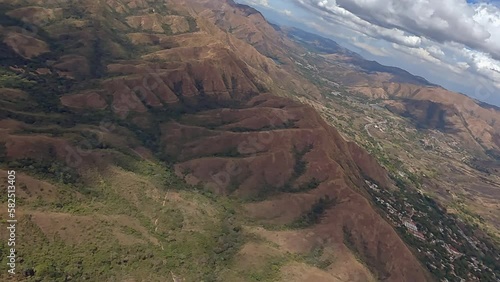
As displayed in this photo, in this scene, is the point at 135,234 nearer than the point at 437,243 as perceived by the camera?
Yes

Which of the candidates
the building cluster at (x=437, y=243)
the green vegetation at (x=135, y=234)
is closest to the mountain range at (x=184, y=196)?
the green vegetation at (x=135, y=234)

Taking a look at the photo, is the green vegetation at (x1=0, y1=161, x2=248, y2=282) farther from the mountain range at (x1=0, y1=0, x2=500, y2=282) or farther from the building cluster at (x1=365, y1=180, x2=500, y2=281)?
the building cluster at (x1=365, y1=180, x2=500, y2=281)

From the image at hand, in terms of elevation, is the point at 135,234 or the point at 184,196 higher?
the point at 184,196

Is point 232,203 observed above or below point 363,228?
below

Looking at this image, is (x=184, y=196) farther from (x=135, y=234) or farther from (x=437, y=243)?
(x=437, y=243)

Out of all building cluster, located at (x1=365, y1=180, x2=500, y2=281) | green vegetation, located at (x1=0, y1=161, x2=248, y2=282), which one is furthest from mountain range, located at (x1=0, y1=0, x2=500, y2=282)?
building cluster, located at (x1=365, y1=180, x2=500, y2=281)

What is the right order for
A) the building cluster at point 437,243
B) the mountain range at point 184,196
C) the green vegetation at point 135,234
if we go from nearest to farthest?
the green vegetation at point 135,234 → the mountain range at point 184,196 → the building cluster at point 437,243

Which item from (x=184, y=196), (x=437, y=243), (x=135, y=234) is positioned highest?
(x=184, y=196)

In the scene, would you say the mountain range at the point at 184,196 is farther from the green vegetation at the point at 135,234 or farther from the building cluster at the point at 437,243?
the building cluster at the point at 437,243

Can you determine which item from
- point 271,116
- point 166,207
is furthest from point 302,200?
point 271,116

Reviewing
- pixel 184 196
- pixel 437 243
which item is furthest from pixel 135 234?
pixel 437 243

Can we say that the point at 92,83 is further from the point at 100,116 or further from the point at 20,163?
the point at 20,163
